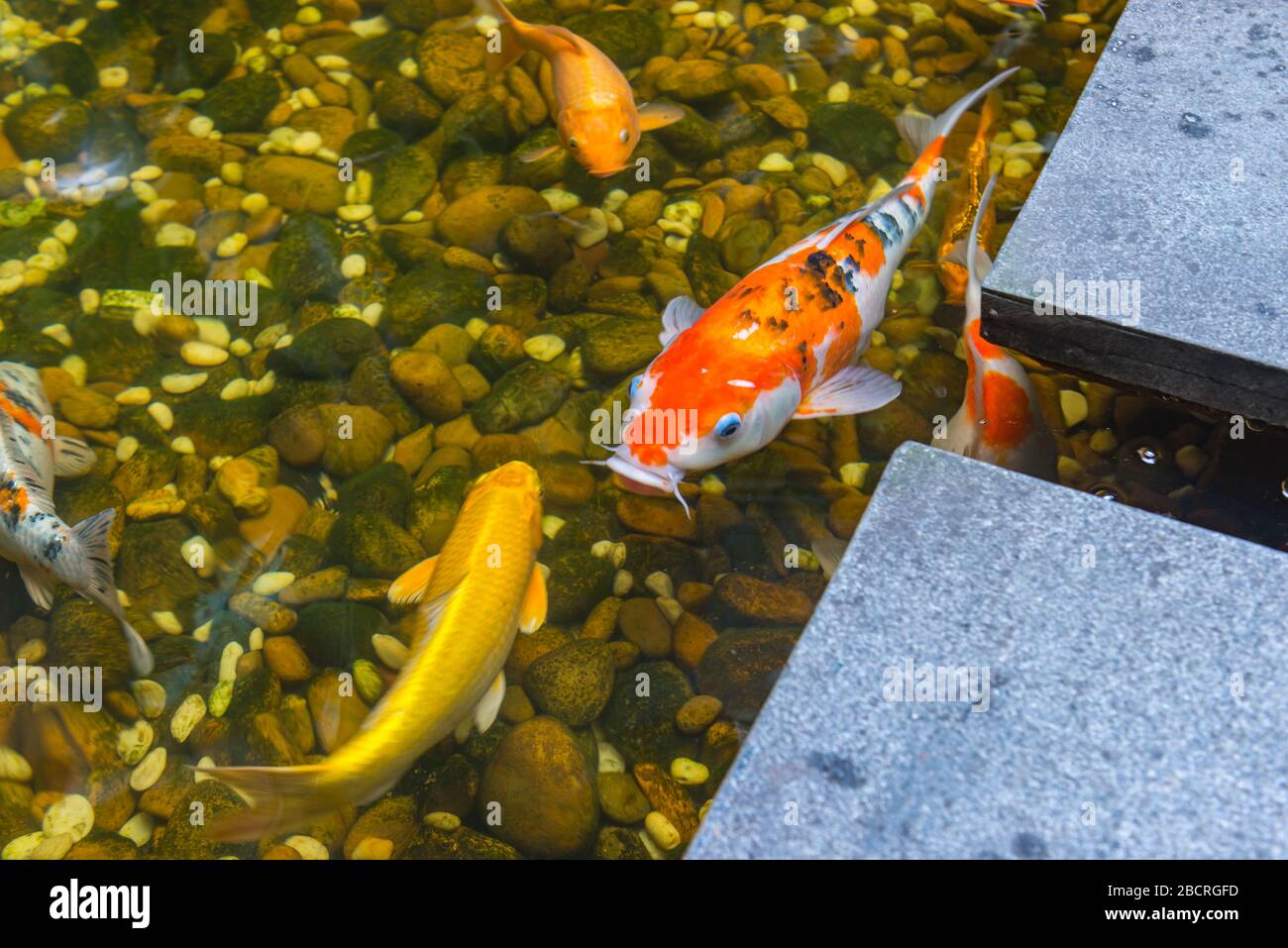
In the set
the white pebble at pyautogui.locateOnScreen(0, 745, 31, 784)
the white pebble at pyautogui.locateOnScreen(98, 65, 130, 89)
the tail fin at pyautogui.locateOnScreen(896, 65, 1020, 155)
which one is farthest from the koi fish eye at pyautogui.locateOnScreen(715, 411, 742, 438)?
the white pebble at pyautogui.locateOnScreen(98, 65, 130, 89)

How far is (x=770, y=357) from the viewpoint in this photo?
3.10 m

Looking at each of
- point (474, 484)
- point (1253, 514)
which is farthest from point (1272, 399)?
point (474, 484)

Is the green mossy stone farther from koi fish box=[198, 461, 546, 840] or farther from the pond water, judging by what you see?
koi fish box=[198, 461, 546, 840]

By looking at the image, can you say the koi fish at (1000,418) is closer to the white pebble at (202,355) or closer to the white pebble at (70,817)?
the white pebble at (202,355)

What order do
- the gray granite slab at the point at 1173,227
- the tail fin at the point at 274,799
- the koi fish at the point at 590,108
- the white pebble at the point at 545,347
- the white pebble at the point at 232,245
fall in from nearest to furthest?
1. the tail fin at the point at 274,799
2. the gray granite slab at the point at 1173,227
3. the white pebble at the point at 545,347
4. the koi fish at the point at 590,108
5. the white pebble at the point at 232,245

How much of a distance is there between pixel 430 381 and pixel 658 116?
60.0 inches

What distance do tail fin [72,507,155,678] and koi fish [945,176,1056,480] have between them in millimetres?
2534

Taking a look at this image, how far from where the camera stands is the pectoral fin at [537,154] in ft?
13.9

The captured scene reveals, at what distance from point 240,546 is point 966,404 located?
92.0 inches

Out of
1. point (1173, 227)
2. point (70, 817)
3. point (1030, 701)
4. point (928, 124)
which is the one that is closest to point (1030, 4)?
point (928, 124)

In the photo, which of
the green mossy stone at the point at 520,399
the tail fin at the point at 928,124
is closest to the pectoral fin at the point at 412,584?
the green mossy stone at the point at 520,399

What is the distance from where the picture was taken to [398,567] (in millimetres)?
3246

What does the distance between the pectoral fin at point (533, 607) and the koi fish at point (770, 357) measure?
0.42 meters

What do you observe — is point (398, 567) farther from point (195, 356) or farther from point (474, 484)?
point (195, 356)
